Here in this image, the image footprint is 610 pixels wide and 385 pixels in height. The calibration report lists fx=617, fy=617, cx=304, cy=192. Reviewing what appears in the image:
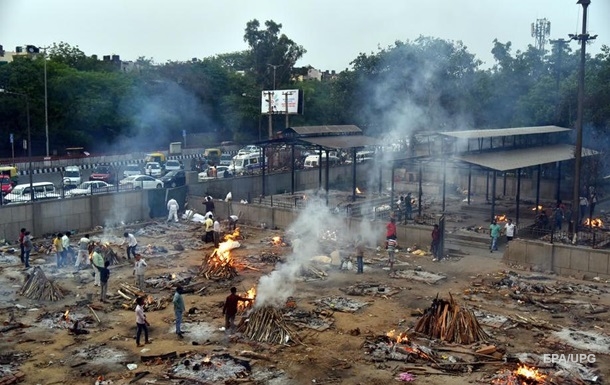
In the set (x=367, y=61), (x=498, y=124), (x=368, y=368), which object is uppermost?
(x=367, y=61)

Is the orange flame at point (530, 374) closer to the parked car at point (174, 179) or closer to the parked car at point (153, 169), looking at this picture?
the parked car at point (174, 179)

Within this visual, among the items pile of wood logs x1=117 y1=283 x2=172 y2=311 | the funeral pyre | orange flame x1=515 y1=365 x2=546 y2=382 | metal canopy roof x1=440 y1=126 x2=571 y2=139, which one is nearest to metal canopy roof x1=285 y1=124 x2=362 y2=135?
metal canopy roof x1=440 y1=126 x2=571 y2=139

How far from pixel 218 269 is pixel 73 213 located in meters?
11.1

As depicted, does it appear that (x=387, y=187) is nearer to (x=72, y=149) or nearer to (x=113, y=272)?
(x=113, y=272)

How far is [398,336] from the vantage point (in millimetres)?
14320

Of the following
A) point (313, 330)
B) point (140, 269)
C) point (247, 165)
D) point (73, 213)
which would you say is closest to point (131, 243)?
point (140, 269)

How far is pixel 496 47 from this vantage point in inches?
2486

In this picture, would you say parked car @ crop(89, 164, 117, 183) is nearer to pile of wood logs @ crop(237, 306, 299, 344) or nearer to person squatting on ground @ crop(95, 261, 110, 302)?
person squatting on ground @ crop(95, 261, 110, 302)

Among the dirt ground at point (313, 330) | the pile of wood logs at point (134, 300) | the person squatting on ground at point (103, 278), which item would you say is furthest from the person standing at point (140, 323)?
the person squatting on ground at point (103, 278)

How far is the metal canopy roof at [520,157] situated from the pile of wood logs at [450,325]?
1312 cm

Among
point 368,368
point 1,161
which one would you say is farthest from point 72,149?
point 368,368

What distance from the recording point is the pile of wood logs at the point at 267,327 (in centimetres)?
1406

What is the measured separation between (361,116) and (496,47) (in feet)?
53.3

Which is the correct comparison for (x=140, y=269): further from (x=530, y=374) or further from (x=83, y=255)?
(x=530, y=374)
